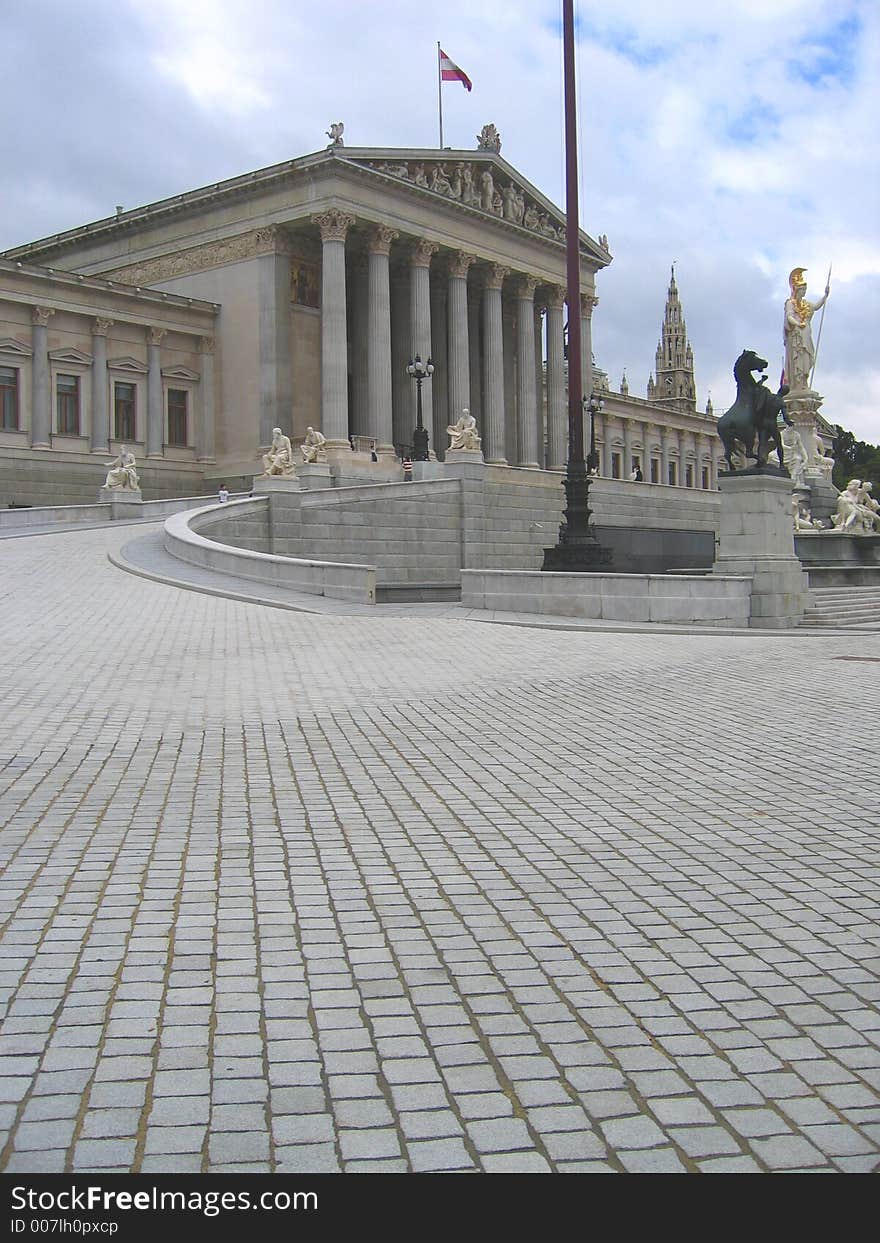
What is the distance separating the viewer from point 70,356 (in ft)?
173

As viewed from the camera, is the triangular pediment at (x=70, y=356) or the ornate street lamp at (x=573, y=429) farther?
the triangular pediment at (x=70, y=356)

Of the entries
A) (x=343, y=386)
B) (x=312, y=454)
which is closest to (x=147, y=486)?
(x=343, y=386)

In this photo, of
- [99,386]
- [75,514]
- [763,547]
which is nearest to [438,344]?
[99,386]

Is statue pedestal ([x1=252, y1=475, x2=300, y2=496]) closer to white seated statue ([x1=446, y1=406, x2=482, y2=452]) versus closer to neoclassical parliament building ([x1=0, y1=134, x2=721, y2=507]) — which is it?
white seated statue ([x1=446, y1=406, x2=482, y2=452])

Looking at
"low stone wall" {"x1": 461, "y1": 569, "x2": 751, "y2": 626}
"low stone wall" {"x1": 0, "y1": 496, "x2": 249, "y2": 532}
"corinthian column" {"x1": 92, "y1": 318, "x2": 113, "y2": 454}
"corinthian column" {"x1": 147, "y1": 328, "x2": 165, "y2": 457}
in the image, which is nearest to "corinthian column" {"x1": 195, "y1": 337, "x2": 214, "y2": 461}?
"corinthian column" {"x1": 147, "y1": 328, "x2": 165, "y2": 457}

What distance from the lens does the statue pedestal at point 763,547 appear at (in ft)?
73.7

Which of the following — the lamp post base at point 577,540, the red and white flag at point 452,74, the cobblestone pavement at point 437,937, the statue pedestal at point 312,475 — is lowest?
the cobblestone pavement at point 437,937

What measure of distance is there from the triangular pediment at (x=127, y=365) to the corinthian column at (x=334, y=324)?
847 centimetres

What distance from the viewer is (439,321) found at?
67.1 m

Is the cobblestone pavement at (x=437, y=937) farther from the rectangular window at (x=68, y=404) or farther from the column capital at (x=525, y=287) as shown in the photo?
the column capital at (x=525, y=287)

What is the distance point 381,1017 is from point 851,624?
69.8 feet

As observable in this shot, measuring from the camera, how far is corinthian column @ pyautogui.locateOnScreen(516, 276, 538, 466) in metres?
66.8

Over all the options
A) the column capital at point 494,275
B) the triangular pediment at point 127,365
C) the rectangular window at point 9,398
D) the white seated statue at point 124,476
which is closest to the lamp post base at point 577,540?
the white seated statue at point 124,476

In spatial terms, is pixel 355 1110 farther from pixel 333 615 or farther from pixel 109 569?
pixel 109 569
